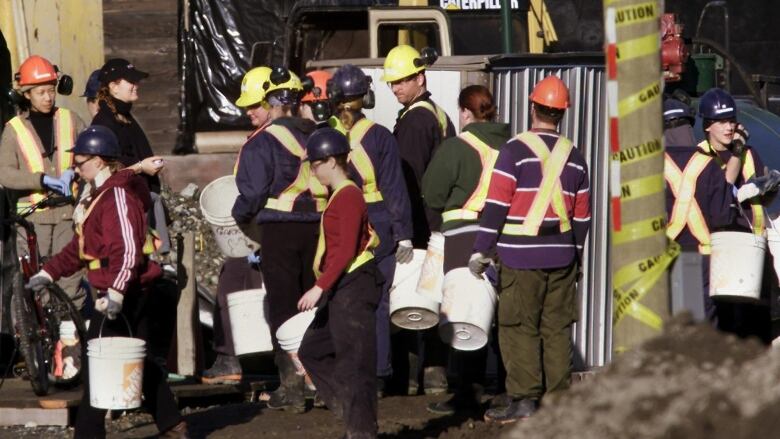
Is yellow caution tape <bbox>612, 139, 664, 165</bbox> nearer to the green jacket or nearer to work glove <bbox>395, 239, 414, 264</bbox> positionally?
the green jacket

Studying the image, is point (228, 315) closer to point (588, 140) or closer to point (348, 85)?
point (348, 85)

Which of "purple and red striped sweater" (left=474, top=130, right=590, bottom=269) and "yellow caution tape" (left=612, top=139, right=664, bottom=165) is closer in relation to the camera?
"yellow caution tape" (left=612, top=139, right=664, bottom=165)

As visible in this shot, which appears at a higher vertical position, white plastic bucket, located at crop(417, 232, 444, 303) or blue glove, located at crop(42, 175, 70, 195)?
blue glove, located at crop(42, 175, 70, 195)

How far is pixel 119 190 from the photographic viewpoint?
9.27 meters

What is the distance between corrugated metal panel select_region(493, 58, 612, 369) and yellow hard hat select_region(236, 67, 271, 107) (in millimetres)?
1544

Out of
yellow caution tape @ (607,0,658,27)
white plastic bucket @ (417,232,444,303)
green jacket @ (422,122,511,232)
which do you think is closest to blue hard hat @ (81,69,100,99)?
green jacket @ (422,122,511,232)

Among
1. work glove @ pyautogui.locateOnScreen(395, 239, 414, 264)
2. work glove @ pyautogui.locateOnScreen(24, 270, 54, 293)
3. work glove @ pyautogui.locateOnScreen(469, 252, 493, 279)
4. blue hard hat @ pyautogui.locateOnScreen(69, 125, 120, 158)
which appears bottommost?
work glove @ pyautogui.locateOnScreen(395, 239, 414, 264)

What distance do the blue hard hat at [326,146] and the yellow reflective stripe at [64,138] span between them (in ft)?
9.31

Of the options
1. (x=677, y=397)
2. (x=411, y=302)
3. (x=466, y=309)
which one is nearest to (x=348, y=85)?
(x=411, y=302)

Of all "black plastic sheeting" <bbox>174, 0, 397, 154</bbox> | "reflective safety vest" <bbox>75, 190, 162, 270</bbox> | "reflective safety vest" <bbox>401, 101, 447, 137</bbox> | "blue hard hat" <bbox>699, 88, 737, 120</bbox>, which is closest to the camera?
"reflective safety vest" <bbox>75, 190, 162, 270</bbox>

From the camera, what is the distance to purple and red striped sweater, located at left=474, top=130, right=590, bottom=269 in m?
9.82

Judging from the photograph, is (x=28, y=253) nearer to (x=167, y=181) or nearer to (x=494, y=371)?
(x=494, y=371)

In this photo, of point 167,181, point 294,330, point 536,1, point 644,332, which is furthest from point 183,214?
point 644,332

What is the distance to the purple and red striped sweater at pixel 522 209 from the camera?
9.82 meters
